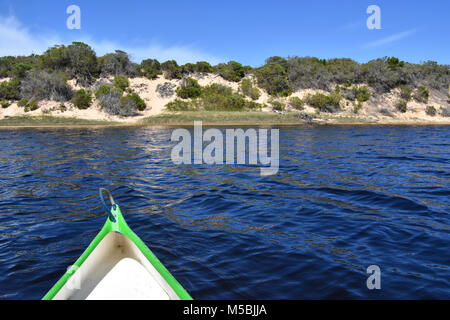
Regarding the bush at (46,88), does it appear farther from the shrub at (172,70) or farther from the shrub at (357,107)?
the shrub at (357,107)

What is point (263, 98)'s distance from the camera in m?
50.4

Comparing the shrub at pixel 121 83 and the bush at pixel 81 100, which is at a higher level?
the shrub at pixel 121 83

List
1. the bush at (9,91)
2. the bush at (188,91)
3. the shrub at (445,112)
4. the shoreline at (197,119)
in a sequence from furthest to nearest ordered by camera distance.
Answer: the bush at (188,91), the shrub at (445,112), the bush at (9,91), the shoreline at (197,119)

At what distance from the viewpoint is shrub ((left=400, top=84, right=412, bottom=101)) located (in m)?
49.9

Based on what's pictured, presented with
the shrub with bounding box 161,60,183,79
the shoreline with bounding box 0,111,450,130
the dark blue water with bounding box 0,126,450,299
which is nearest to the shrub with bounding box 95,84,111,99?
the shoreline with bounding box 0,111,450,130

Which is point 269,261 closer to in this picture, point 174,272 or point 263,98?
point 174,272

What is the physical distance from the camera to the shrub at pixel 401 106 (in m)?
47.3

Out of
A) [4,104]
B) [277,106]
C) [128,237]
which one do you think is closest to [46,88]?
[4,104]

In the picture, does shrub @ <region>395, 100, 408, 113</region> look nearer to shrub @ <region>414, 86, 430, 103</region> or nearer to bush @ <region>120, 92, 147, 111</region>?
shrub @ <region>414, 86, 430, 103</region>

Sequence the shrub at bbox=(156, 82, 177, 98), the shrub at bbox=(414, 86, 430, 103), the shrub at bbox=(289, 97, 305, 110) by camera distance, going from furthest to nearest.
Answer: the shrub at bbox=(414, 86, 430, 103)
the shrub at bbox=(156, 82, 177, 98)
the shrub at bbox=(289, 97, 305, 110)

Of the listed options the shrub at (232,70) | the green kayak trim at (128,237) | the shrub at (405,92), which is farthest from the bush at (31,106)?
the shrub at (405,92)

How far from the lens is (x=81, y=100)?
42.7m

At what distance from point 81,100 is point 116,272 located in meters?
42.3

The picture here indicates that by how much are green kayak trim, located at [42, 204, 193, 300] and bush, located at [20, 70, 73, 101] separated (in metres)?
44.6
